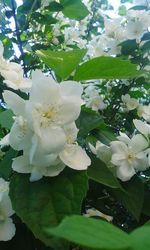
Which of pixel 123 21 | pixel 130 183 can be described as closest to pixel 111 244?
pixel 130 183

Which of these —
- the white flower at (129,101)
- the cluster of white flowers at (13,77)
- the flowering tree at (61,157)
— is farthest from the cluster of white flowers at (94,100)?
the cluster of white flowers at (13,77)

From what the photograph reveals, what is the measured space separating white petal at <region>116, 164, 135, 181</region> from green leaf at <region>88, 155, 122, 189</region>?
77 millimetres

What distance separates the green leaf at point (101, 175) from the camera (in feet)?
2.71

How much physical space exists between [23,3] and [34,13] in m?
0.07

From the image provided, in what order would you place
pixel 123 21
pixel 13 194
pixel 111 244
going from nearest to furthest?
pixel 111 244
pixel 13 194
pixel 123 21

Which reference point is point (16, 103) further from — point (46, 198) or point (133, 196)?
point (133, 196)

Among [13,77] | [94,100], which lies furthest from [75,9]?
[13,77]

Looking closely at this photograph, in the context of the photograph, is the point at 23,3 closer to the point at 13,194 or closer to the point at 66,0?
the point at 66,0

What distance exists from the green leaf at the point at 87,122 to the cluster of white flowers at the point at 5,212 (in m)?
0.20

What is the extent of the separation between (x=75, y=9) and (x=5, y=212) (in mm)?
1330

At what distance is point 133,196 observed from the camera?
2.92 feet

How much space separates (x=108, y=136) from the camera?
1.06 meters

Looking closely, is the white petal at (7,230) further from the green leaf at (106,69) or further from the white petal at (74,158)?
the green leaf at (106,69)

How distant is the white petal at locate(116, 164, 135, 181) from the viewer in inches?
37.2
